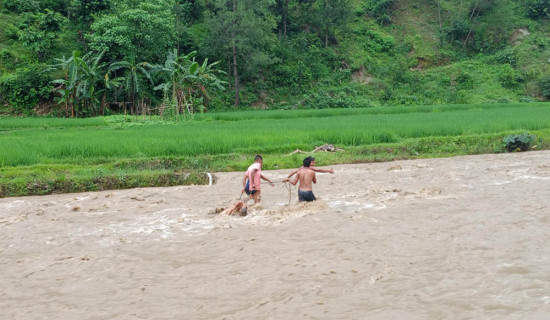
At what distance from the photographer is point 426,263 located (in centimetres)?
455

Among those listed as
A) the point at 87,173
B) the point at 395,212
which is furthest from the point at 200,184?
the point at 395,212

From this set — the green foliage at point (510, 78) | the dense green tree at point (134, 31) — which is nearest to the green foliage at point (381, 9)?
the green foliage at point (510, 78)

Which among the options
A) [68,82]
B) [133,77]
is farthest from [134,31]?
[68,82]

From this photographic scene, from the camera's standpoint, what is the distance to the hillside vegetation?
21.6 metres

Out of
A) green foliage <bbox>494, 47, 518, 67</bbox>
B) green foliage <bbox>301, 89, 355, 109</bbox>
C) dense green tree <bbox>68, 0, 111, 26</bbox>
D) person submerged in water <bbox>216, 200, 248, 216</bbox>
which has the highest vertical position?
dense green tree <bbox>68, 0, 111, 26</bbox>

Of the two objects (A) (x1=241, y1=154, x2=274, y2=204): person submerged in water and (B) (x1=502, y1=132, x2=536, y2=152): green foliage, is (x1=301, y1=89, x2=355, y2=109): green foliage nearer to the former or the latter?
(B) (x1=502, y1=132, x2=536, y2=152): green foliage

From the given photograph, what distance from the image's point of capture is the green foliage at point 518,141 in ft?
39.0

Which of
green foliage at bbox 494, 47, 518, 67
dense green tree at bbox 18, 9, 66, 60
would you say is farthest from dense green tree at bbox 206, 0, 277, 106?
green foliage at bbox 494, 47, 518, 67

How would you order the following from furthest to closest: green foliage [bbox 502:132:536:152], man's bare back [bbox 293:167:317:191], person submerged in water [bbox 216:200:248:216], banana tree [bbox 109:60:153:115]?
banana tree [bbox 109:60:153:115]
green foliage [bbox 502:132:536:152]
man's bare back [bbox 293:167:317:191]
person submerged in water [bbox 216:200:248:216]

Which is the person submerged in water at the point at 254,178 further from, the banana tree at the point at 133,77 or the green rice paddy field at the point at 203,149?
the banana tree at the point at 133,77

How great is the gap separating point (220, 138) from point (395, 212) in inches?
237

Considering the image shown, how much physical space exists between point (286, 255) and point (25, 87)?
2122cm

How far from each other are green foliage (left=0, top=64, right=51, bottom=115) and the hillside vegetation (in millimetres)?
53

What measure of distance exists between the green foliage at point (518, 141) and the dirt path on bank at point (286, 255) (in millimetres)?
4269
